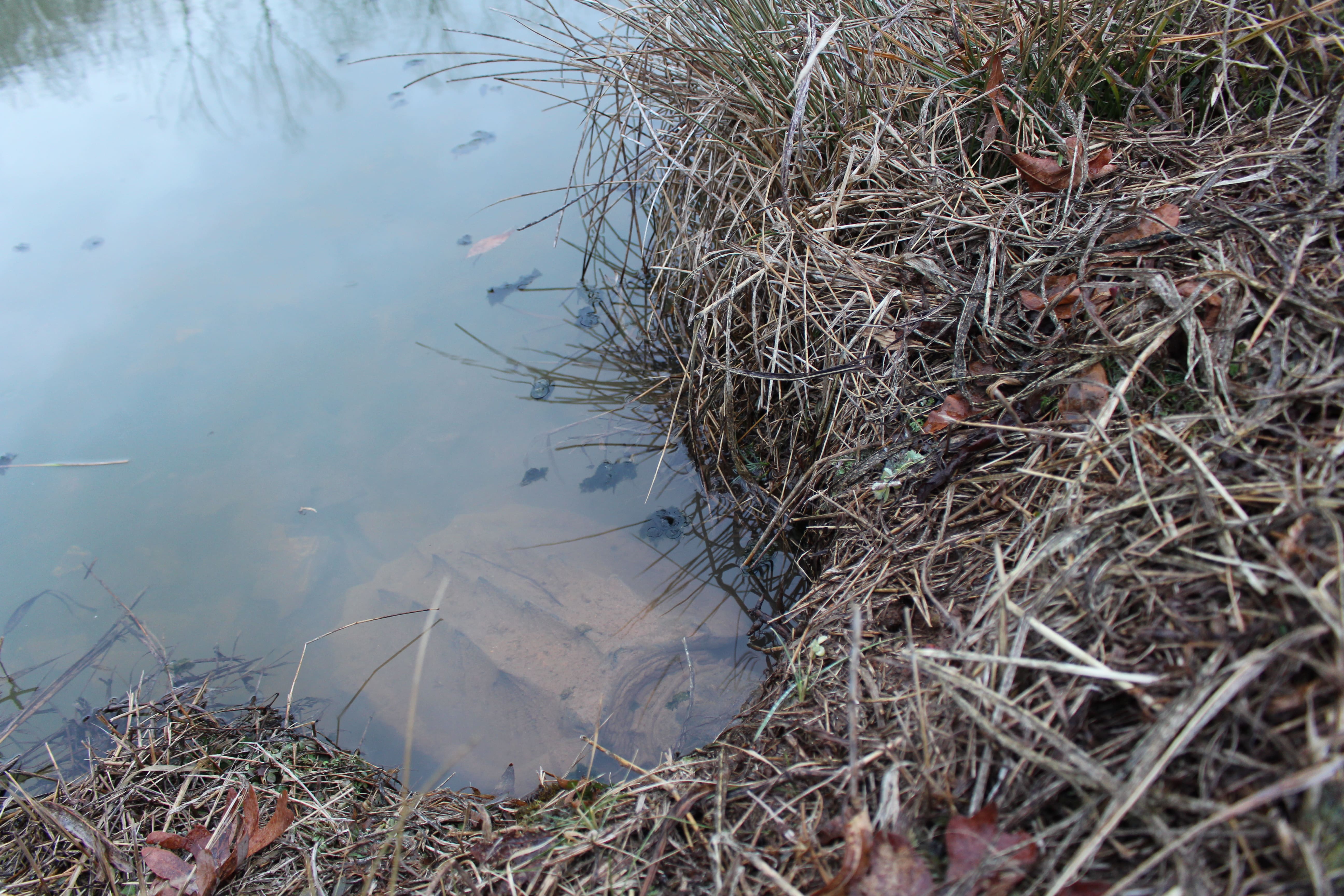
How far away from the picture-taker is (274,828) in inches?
58.1

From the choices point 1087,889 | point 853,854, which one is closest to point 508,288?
point 853,854

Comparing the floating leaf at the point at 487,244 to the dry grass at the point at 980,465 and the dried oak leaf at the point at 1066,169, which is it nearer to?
the dry grass at the point at 980,465

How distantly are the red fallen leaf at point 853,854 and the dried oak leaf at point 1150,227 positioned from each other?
1.29 meters

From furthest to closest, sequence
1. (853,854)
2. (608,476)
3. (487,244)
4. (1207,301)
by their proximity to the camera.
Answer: (487,244) < (608,476) < (1207,301) < (853,854)

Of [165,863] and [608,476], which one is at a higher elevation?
[608,476]

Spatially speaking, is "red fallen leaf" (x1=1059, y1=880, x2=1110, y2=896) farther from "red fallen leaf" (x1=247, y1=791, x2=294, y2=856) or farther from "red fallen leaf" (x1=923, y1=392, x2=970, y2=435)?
"red fallen leaf" (x1=247, y1=791, x2=294, y2=856)

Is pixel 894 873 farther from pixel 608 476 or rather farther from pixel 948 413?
pixel 608 476

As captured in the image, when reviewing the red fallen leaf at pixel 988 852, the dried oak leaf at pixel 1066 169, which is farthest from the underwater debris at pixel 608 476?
the red fallen leaf at pixel 988 852

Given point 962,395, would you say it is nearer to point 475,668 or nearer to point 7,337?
point 475,668

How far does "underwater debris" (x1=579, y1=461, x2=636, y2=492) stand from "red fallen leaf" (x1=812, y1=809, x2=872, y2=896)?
1.46 metres

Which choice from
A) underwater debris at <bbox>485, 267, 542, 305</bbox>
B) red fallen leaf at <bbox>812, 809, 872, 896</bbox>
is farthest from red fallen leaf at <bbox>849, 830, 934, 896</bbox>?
underwater debris at <bbox>485, 267, 542, 305</bbox>

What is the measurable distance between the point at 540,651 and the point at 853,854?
120cm

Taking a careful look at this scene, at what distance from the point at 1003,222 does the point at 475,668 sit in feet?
6.19

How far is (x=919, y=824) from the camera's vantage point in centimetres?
103
